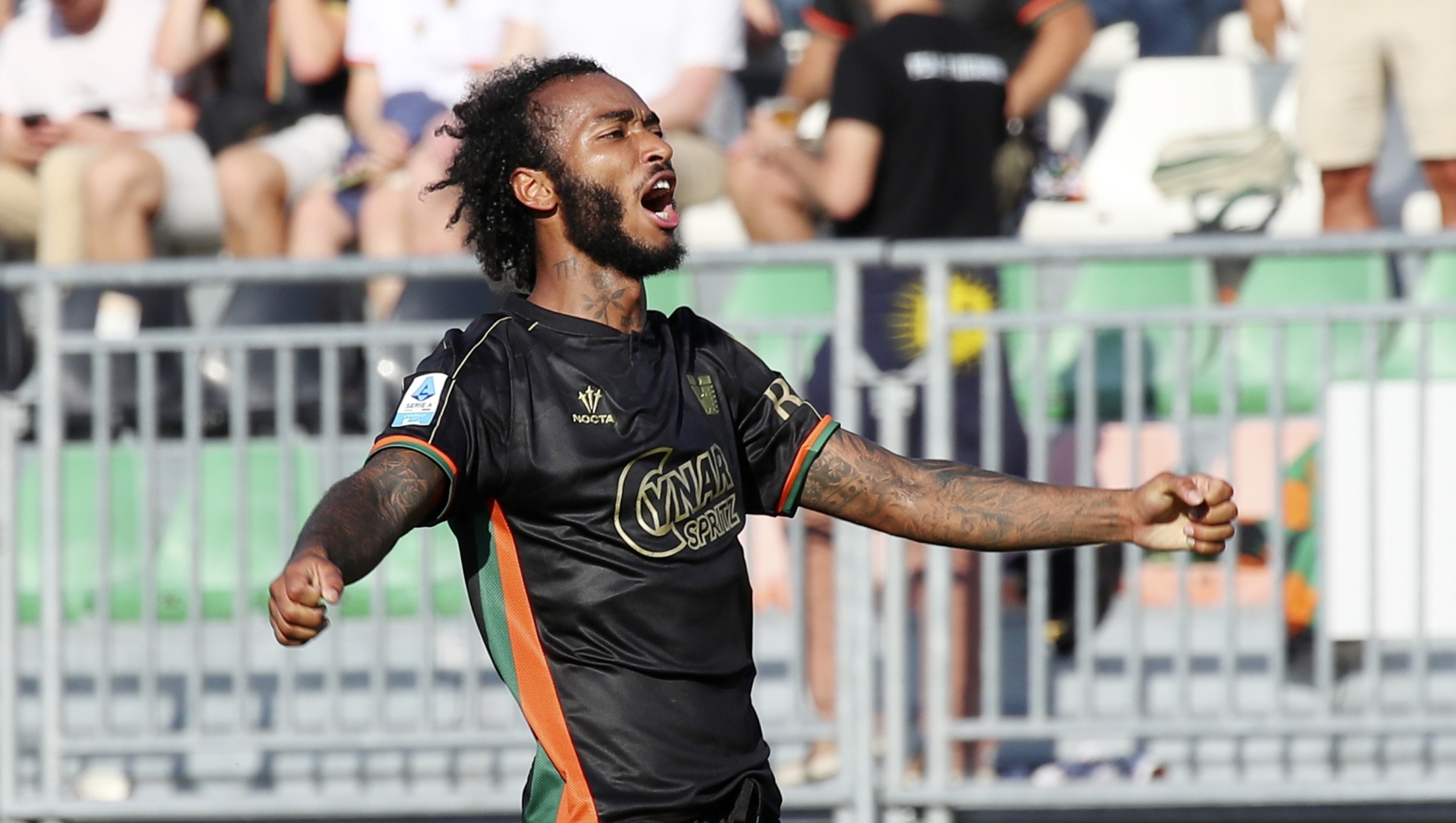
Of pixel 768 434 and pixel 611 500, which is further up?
pixel 768 434

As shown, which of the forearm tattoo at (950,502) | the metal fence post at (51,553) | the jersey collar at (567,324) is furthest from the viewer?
the metal fence post at (51,553)

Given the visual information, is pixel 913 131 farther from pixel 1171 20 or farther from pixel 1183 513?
pixel 1183 513

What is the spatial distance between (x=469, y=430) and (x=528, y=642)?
384mm

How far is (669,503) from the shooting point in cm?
309

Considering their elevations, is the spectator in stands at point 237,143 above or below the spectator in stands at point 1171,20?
below

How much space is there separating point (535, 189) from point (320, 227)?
4071 mm

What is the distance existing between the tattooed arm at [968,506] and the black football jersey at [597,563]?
0.31 meters

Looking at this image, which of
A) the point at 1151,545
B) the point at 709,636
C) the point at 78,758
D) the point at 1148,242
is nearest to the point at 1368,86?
the point at 1148,242

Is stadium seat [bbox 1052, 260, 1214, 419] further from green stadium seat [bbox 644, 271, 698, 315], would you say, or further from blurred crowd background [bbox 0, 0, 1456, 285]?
green stadium seat [bbox 644, 271, 698, 315]

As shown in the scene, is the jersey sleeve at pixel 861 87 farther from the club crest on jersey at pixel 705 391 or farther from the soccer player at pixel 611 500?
the club crest on jersey at pixel 705 391

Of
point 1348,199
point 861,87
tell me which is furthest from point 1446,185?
point 861,87

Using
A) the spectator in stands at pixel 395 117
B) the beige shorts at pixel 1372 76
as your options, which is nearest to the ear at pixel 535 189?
the spectator in stands at pixel 395 117

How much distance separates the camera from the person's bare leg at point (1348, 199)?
668 cm

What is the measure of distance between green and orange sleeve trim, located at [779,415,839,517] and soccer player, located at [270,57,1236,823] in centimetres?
10
